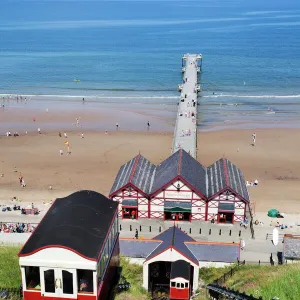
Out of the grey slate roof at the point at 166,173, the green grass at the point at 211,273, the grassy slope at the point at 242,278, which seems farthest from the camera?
the grey slate roof at the point at 166,173

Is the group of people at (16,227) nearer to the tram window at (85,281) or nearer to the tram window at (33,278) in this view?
the tram window at (33,278)

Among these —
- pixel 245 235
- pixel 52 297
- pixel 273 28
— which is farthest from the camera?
pixel 273 28

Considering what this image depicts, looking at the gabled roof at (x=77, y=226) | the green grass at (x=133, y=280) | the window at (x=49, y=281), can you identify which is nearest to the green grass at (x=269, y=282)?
the green grass at (x=133, y=280)

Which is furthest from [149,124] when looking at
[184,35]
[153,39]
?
[184,35]

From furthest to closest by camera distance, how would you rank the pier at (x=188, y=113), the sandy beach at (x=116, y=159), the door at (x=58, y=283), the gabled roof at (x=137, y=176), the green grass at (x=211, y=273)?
the pier at (x=188, y=113) → the sandy beach at (x=116, y=159) → the gabled roof at (x=137, y=176) → the green grass at (x=211, y=273) → the door at (x=58, y=283)

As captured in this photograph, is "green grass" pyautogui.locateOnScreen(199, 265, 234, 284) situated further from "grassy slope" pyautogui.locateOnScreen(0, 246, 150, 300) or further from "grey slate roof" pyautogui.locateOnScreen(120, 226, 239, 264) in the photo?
"grassy slope" pyautogui.locateOnScreen(0, 246, 150, 300)

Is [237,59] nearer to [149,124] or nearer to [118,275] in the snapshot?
[149,124]
